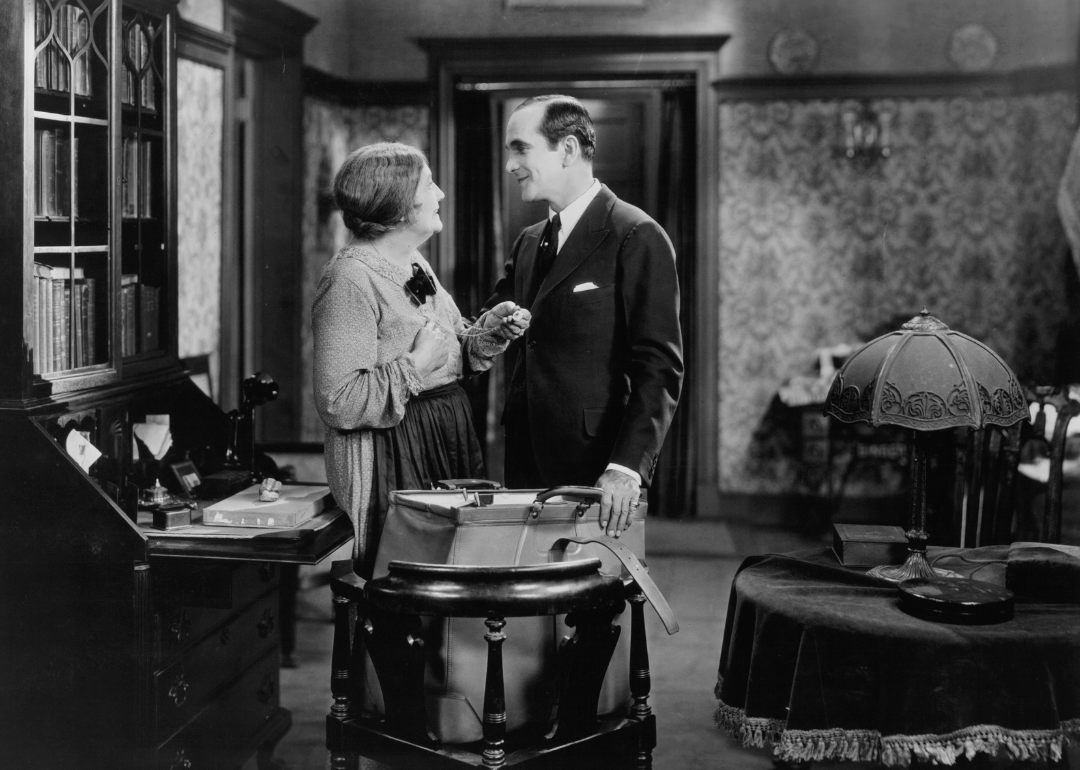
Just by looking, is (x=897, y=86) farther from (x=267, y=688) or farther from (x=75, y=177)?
(x=267, y=688)

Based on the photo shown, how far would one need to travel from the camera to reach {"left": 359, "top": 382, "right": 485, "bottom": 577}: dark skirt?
8.29 feet

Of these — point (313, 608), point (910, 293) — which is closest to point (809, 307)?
point (910, 293)

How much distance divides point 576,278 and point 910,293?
13.6ft

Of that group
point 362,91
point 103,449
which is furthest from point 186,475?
point 362,91

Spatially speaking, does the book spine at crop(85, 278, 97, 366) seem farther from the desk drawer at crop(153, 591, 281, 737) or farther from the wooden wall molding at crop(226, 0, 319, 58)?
the wooden wall molding at crop(226, 0, 319, 58)

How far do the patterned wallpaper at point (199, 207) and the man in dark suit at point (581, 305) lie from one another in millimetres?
2232

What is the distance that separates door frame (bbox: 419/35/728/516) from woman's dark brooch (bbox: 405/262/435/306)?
2.87 m

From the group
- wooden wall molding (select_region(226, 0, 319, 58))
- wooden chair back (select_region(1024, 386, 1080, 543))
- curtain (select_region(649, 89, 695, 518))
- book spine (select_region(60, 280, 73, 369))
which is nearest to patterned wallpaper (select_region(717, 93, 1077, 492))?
curtain (select_region(649, 89, 695, 518))

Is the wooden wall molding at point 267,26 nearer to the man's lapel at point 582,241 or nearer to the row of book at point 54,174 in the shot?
the row of book at point 54,174

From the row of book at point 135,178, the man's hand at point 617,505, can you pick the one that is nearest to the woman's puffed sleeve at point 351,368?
the man's hand at point 617,505

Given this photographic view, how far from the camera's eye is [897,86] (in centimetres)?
610

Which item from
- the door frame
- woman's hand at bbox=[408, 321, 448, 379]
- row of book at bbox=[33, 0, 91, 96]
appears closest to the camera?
woman's hand at bbox=[408, 321, 448, 379]

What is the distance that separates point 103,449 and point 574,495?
160cm

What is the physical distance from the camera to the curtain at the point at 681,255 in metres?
6.09
